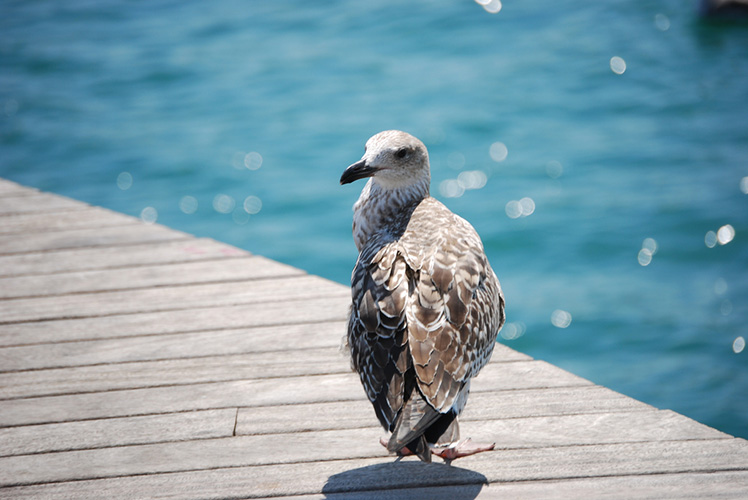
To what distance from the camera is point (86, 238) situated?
13.1 feet

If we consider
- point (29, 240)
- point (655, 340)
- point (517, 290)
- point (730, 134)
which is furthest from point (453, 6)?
point (29, 240)

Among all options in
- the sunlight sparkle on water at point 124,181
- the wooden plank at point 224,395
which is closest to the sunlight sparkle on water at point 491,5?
the sunlight sparkle on water at point 124,181

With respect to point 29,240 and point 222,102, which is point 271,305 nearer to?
point 29,240

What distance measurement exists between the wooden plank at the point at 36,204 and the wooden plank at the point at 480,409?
7.32 ft

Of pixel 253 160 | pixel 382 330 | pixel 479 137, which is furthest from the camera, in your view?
pixel 479 137

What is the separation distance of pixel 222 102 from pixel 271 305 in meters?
6.58

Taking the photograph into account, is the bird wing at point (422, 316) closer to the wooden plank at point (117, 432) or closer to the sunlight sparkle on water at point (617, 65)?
the wooden plank at point (117, 432)

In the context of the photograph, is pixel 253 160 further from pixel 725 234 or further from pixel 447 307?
pixel 447 307

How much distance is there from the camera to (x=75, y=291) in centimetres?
352

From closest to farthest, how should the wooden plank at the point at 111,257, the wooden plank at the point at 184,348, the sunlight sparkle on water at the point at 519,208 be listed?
the wooden plank at the point at 184,348 → the wooden plank at the point at 111,257 → the sunlight sparkle on water at the point at 519,208

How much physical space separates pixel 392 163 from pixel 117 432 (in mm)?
1289

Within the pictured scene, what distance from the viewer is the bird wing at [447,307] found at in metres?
2.11

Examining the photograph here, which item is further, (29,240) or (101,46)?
(101,46)

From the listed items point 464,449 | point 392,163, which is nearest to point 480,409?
point 464,449
